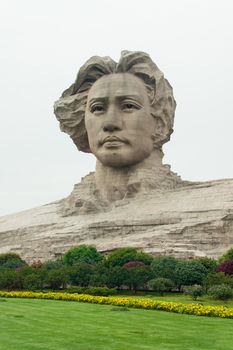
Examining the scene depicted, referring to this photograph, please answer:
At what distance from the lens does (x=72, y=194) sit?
3331cm

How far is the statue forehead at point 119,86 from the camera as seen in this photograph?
30.0 m

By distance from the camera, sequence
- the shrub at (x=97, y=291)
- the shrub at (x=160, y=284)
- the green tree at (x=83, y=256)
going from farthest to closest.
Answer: the green tree at (x=83, y=256) → the shrub at (x=160, y=284) → the shrub at (x=97, y=291)

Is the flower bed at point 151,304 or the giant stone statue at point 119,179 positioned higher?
the giant stone statue at point 119,179

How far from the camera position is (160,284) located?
50.8 feet

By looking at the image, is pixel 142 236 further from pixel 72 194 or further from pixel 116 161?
pixel 72 194

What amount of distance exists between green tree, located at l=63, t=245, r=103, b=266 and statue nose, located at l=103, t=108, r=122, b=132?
9.03 m

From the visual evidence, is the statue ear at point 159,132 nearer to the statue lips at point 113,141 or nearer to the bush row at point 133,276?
the statue lips at point 113,141

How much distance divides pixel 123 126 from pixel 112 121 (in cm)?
59

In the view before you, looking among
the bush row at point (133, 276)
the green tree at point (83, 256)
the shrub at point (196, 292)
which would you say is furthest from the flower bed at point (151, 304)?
the green tree at point (83, 256)

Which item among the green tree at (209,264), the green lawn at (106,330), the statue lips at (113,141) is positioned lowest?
the green lawn at (106,330)

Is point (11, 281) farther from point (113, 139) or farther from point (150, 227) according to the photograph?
point (113, 139)

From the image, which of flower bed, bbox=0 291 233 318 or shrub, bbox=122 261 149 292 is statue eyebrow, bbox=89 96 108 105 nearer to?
shrub, bbox=122 261 149 292

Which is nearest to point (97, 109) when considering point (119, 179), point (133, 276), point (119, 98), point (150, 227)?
point (119, 98)

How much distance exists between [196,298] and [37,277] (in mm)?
5125
